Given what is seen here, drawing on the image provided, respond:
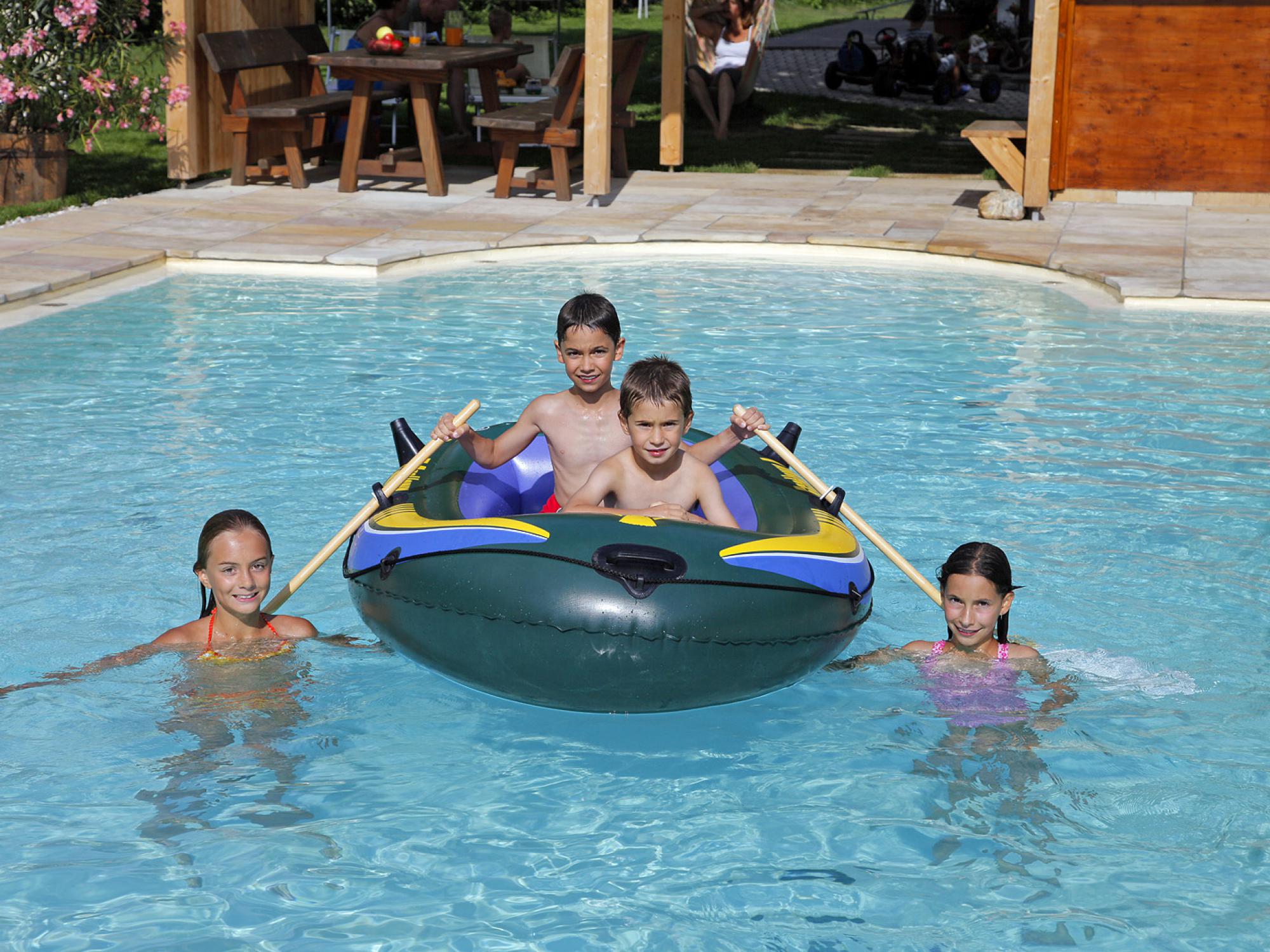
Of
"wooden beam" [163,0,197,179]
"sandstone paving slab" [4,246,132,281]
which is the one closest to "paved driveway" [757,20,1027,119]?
"wooden beam" [163,0,197,179]

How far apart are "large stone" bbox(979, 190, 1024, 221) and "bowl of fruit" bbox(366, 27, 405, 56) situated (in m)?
4.50

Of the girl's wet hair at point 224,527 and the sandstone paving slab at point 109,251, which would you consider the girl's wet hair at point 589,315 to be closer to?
the girl's wet hair at point 224,527

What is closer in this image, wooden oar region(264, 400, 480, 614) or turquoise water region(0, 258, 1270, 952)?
turquoise water region(0, 258, 1270, 952)

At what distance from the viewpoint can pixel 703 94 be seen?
49.3ft

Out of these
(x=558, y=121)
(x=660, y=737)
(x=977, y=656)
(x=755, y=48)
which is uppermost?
(x=755, y=48)

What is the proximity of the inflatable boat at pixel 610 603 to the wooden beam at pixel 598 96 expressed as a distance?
289 inches

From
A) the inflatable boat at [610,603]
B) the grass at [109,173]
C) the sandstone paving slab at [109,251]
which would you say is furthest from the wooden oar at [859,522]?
the grass at [109,173]

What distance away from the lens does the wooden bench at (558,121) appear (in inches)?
425

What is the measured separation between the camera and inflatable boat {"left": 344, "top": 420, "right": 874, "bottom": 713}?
3430mm

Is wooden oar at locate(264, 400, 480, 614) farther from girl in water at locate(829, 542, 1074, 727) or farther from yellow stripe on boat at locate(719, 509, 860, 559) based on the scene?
girl in water at locate(829, 542, 1074, 727)

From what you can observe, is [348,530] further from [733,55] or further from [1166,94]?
[733,55]

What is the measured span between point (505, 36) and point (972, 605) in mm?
11426

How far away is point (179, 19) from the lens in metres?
11.2

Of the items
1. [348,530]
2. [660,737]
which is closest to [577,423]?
[348,530]
